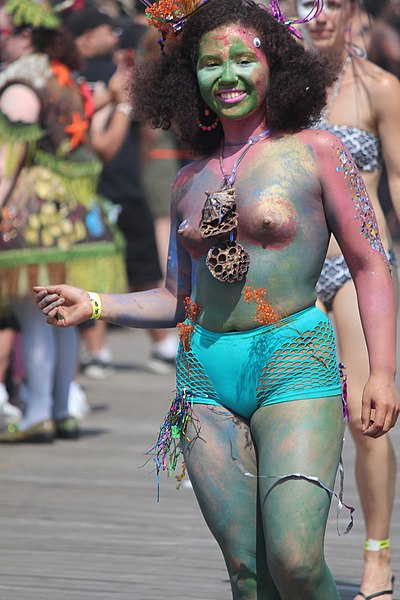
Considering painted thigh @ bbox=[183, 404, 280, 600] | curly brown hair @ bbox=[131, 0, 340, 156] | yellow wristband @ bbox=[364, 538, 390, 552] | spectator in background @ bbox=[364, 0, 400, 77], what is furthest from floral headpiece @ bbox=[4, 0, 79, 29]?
spectator in background @ bbox=[364, 0, 400, 77]

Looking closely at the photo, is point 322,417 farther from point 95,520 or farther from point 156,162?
point 156,162

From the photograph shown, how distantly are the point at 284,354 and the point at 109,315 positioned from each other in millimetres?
501

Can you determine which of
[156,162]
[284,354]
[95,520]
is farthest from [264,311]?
[156,162]

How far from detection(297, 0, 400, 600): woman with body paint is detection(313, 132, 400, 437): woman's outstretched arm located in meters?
1.13

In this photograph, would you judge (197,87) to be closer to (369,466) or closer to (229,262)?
(229,262)

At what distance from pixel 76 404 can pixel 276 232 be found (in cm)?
481

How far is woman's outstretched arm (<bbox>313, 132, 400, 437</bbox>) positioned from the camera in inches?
129

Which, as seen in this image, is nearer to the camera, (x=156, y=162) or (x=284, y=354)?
(x=284, y=354)

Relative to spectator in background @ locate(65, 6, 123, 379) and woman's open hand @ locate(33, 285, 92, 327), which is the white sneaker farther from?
woman's open hand @ locate(33, 285, 92, 327)

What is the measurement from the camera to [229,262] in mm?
3342

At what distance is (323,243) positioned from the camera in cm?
341

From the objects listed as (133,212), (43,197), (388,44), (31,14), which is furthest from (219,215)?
(388,44)

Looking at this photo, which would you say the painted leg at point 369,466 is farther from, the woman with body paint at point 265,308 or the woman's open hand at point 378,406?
the woman's open hand at point 378,406

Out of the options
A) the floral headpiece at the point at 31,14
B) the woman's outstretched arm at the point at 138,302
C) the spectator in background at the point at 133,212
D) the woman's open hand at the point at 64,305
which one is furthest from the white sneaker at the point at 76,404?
the woman's open hand at the point at 64,305
